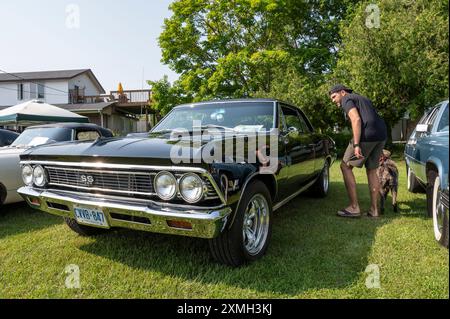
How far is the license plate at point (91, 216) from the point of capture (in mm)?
2564

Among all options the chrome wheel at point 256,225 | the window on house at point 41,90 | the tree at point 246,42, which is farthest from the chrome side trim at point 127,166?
the window on house at point 41,90

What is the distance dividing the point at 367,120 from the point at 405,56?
8307 millimetres

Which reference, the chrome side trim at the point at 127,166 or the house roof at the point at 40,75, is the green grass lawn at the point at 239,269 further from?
the house roof at the point at 40,75

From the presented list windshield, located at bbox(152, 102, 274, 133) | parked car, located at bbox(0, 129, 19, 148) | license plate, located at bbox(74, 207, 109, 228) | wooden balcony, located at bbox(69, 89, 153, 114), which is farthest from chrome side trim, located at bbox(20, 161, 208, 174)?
wooden balcony, located at bbox(69, 89, 153, 114)

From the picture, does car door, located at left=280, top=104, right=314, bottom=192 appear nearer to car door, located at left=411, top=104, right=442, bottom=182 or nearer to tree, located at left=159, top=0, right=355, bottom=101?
car door, located at left=411, top=104, right=442, bottom=182

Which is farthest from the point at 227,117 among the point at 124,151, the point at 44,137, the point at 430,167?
the point at 44,137

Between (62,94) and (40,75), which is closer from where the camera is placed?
(62,94)

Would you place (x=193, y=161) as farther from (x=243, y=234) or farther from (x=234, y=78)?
(x=234, y=78)

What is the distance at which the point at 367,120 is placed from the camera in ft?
13.4

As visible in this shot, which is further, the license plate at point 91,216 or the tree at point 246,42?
the tree at point 246,42

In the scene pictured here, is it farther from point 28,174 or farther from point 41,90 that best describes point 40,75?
point 28,174

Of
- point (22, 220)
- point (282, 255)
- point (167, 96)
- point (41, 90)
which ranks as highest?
point (41, 90)

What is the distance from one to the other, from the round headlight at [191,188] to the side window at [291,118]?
1.98 metres
